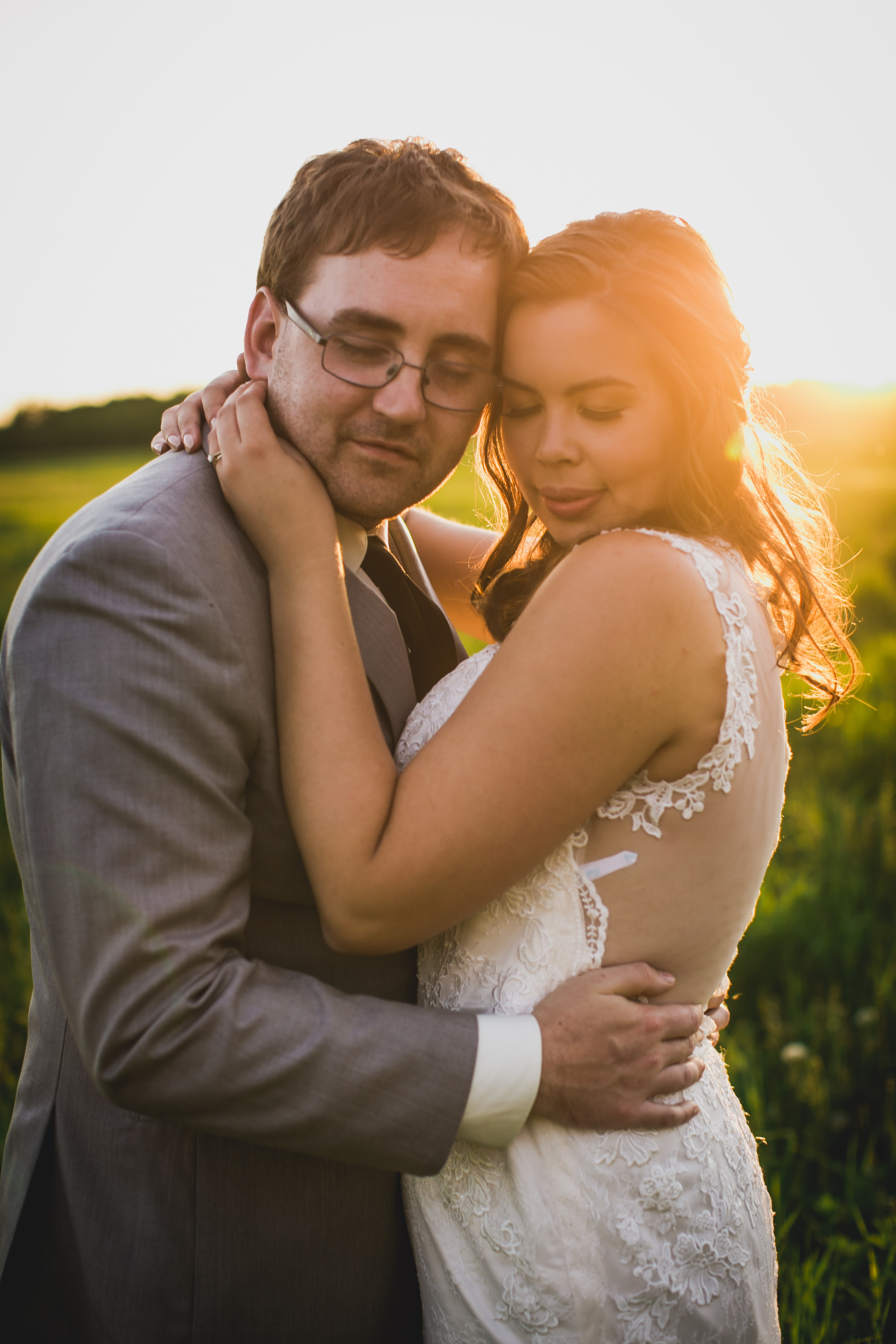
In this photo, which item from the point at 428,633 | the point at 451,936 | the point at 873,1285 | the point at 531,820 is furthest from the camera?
the point at 873,1285

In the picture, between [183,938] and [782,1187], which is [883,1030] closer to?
[782,1187]

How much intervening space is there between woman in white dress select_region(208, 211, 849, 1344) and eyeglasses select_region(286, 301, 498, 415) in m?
0.15

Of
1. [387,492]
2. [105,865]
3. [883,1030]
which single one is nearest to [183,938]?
[105,865]

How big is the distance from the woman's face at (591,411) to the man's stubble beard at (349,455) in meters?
0.29

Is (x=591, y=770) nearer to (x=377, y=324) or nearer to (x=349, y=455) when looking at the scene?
(x=349, y=455)

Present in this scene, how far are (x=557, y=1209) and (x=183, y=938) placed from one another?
35.9 inches

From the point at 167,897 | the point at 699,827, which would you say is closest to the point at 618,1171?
the point at 699,827

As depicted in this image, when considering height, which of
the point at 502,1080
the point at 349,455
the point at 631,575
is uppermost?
the point at 349,455

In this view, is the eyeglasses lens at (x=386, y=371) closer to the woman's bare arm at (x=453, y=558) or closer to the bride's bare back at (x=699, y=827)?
the bride's bare back at (x=699, y=827)

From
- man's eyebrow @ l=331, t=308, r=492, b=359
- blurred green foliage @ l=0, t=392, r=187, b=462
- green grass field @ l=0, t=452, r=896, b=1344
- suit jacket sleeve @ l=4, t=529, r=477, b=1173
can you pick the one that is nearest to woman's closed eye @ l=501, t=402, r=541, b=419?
man's eyebrow @ l=331, t=308, r=492, b=359

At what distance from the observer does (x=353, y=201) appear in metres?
1.97

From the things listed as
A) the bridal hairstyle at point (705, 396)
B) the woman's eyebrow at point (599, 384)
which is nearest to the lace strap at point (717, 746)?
the bridal hairstyle at point (705, 396)

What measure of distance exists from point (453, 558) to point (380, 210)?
1.42 metres

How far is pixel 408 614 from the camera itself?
Result: 2.28m
